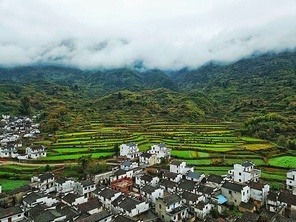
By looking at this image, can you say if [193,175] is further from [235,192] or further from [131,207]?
[131,207]

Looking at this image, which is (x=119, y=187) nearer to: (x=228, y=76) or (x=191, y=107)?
(x=191, y=107)

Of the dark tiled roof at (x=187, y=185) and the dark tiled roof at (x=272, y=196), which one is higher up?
the dark tiled roof at (x=187, y=185)

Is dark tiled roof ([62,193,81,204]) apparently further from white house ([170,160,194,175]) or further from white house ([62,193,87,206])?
white house ([170,160,194,175])

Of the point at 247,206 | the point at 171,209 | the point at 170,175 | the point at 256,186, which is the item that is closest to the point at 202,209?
the point at 171,209

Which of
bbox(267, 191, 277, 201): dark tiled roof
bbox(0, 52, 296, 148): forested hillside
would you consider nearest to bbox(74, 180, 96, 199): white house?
bbox(267, 191, 277, 201): dark tiled roof

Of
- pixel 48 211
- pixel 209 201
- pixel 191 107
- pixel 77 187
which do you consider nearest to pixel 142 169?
pixel 77 187

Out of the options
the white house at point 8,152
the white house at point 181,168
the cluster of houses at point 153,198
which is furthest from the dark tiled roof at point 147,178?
the white house at point 8,152

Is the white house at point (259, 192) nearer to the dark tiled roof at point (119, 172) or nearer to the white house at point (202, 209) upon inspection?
the white house at point (202, 209)
